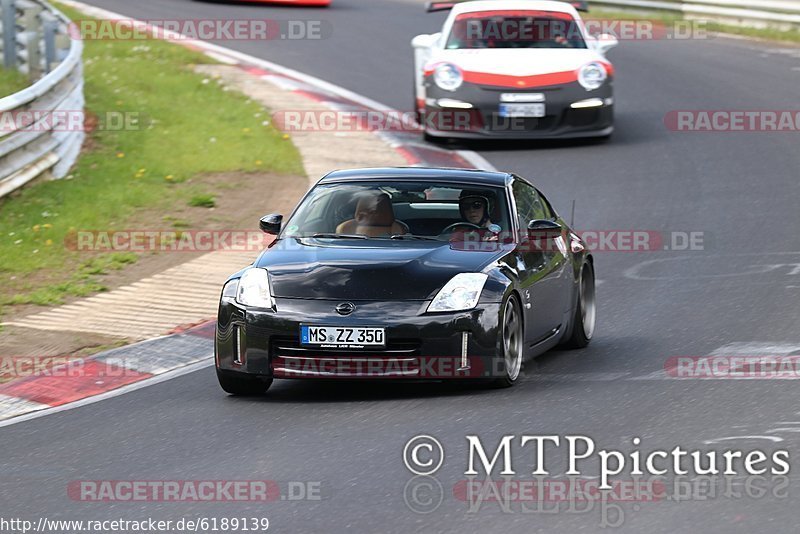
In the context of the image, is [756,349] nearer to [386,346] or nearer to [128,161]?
[386,346]

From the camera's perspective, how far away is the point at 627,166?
1858 cm

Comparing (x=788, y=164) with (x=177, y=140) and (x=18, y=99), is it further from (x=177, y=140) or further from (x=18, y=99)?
(x=18, y=99)

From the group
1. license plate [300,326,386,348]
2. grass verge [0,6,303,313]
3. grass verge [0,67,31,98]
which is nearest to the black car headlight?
license plate [300,326,386,348]

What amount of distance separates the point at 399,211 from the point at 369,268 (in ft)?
3.38

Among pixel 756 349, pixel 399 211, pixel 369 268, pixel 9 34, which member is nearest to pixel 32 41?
pixel 9 34

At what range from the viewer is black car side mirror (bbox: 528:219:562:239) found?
1002 centimetres

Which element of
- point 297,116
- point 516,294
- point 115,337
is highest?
point 516,294

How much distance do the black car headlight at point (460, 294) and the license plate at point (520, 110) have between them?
10.2 metres

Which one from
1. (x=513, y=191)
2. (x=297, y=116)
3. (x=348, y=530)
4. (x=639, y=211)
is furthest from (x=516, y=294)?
(x=297, y=116)

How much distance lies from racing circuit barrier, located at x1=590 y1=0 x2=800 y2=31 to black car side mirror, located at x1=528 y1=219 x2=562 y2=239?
2063cm

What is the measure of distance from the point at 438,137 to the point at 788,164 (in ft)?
13.6

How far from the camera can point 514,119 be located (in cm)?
1941

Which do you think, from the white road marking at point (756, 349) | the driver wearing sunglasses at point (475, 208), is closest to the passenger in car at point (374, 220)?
the driver wearing sunglasses at point (475, 208)

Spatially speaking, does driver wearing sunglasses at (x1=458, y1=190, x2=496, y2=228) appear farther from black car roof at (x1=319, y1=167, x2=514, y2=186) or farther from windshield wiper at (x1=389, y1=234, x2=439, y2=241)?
windshield wiper at (x1=389, y1=234, x2=439, y2=241)
